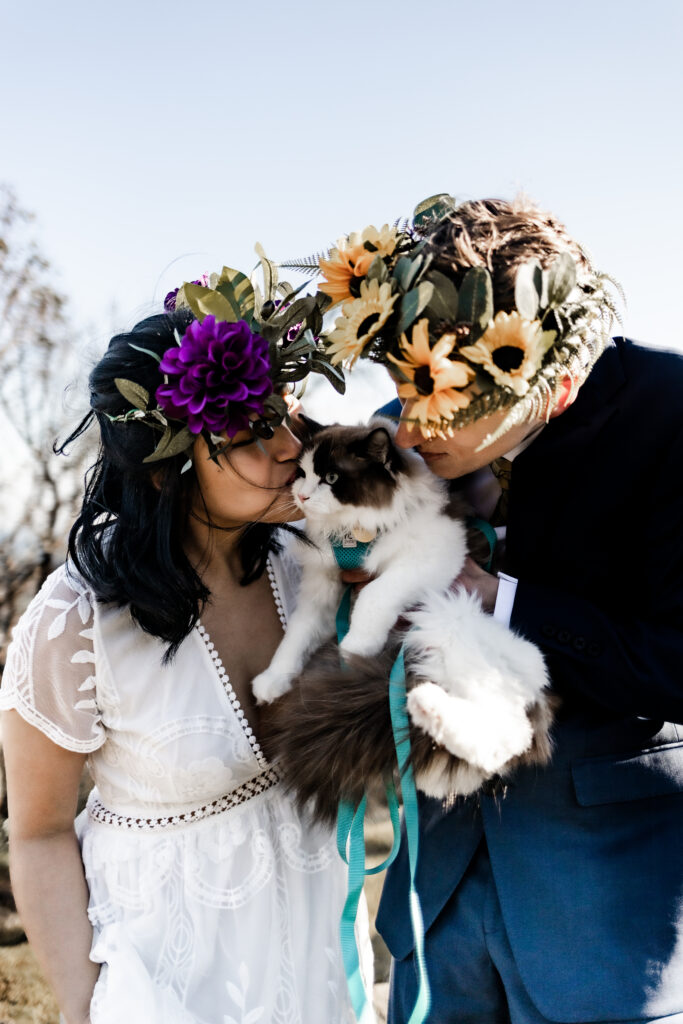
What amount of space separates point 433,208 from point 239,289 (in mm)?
516

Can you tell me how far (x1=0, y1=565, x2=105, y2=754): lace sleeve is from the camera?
171cm

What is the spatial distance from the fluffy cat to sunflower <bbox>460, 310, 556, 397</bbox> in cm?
49

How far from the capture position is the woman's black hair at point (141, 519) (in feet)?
5.92

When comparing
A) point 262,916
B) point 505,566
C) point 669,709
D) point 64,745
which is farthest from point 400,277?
point 262,916

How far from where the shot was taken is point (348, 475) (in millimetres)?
1928

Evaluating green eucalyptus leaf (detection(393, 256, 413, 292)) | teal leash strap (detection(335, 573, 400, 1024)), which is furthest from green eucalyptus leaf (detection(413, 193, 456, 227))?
teal leash strap (detection(335, 573, 400, 1024))

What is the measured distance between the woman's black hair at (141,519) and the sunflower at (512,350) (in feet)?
2.59

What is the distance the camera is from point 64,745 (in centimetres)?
171

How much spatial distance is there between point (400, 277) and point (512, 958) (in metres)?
1.64

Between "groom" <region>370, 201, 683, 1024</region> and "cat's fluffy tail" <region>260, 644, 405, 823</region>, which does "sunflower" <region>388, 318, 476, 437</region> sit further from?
"cat's fluffy tail" <region>260, 644, 405, 823</region>

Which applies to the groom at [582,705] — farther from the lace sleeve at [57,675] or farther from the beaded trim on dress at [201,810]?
the lace sleeve at [57,675]

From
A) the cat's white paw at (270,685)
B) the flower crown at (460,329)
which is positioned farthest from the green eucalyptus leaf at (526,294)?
the cat's white paw at (270,685)

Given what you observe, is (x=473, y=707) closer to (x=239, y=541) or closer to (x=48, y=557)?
(x=239, y=541)

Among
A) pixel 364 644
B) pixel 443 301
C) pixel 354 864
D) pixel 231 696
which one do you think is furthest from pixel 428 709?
pixel 443 301
